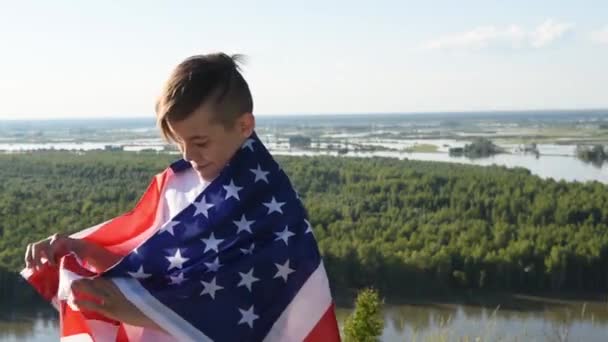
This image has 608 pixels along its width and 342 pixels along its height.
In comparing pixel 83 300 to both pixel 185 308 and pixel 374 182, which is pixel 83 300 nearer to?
pixel 185 308

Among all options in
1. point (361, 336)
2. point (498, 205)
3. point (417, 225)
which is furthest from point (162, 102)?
point (498, 205)

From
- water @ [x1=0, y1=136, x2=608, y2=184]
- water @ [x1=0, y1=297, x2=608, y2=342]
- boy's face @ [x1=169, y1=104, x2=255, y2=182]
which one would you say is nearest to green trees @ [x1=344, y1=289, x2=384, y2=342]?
boy's face @ [x1=169, y1=104, x2=255, y2=182]

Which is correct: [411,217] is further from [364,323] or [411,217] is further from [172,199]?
[172,199]

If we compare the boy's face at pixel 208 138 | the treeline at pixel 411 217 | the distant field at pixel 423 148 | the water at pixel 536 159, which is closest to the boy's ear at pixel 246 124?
the boy's face at pixel 208 138

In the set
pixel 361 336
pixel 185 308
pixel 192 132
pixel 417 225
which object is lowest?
pixel 417 225

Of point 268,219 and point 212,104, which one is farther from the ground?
point 212,104

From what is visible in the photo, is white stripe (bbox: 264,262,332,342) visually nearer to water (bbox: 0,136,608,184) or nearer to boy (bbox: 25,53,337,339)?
boy (bbox: 25,53,337,339)
